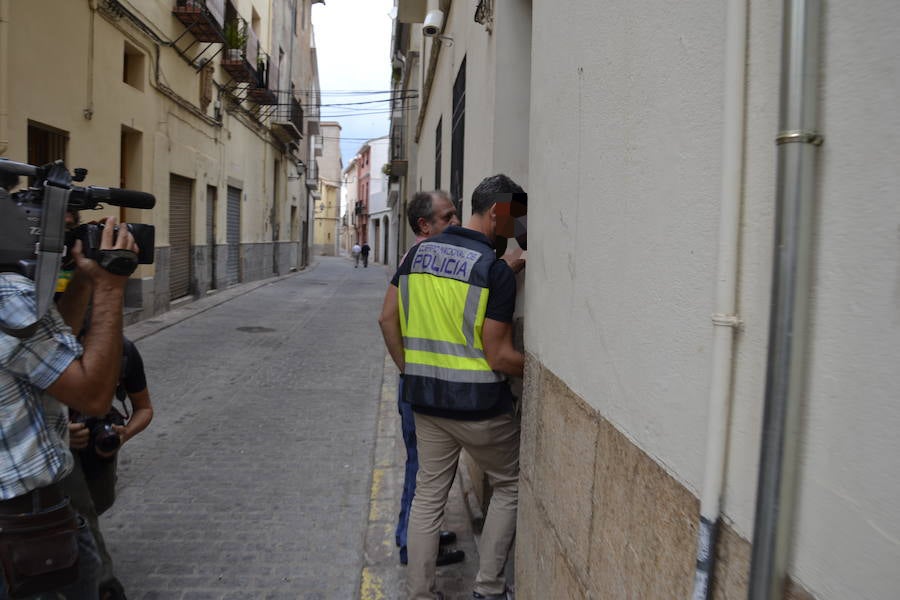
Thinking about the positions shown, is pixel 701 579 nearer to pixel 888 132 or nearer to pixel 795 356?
pixel 795 356

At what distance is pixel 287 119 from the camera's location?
2450 cm

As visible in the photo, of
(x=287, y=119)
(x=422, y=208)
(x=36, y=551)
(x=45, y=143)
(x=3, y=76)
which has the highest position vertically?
(x=287, y=119)

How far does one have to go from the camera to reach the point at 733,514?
1.24 m

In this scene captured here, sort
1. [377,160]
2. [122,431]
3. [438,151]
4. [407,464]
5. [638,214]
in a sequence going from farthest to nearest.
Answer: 1. [377,160]
2. [438,151]
3. [407,464]
4. [122,431]
5. [638,214]

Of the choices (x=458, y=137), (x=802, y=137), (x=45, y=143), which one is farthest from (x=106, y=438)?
(x=45, y=143)

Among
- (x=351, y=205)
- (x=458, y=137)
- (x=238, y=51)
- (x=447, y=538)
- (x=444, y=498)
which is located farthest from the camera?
(x=351, y=205)

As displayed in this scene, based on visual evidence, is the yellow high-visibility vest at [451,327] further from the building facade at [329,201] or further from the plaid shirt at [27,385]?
the building facade at [329,201]

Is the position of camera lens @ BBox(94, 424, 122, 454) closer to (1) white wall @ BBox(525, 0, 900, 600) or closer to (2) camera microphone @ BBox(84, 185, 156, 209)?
(2) camera microphone @ BBox(84, 185, 156, 209)

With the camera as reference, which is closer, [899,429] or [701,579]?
[899,429]

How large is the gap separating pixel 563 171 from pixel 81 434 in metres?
2.19

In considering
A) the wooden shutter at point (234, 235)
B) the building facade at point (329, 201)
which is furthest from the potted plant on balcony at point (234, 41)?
the building facade at point (329, 201)

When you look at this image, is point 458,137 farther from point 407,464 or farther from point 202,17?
point 202,17

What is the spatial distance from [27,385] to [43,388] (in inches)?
3.4

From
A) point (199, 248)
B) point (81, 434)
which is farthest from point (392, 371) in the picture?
point (199, 248)
